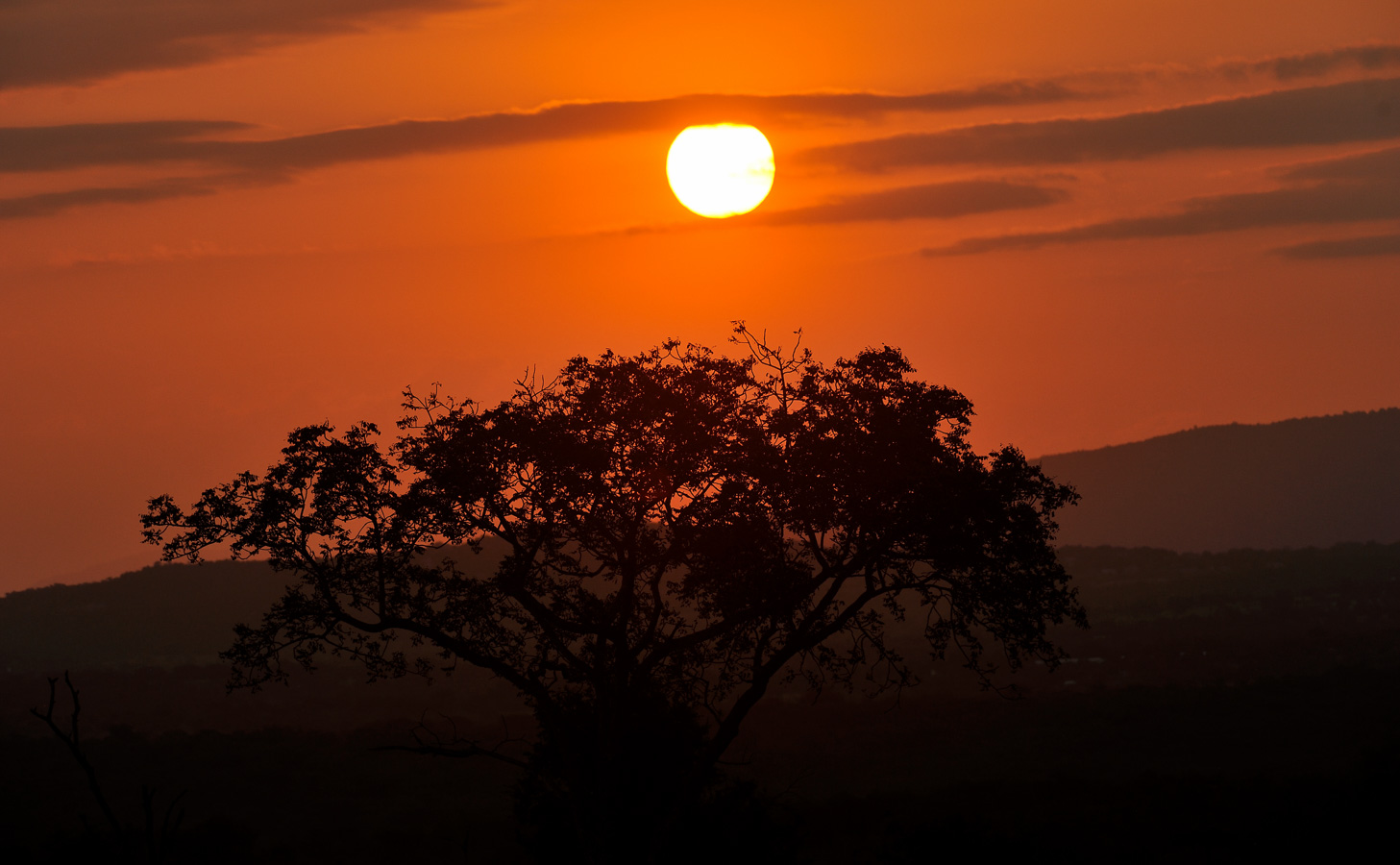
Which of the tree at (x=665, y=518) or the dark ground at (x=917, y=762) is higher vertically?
the tree at (x=665, y=518)

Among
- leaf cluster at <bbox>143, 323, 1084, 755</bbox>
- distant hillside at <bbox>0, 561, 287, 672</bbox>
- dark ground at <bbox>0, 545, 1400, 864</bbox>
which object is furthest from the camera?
distant hillside at <bbox>0, 561, 287, 672</bbox>

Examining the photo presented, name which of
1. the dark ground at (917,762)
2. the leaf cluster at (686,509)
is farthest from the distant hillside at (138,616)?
the leaf cluster at (686,509)

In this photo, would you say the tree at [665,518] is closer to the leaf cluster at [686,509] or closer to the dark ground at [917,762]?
the leaf cluster at [686,509]

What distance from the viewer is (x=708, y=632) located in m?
26.9

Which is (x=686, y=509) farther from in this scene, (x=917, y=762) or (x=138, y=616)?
(x=138, y=616)

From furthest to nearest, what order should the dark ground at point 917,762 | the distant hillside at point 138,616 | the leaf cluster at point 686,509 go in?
the distant hillside at point 138,616 → the dark ground at point 917,762 → the leaf cluster at point 686,509

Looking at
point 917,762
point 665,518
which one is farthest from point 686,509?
point 917,762

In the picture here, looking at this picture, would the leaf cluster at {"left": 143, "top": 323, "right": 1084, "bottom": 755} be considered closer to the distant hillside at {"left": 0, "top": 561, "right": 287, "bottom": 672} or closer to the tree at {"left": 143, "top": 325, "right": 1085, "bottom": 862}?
the tree at {"left": 143, "top": 325, "right": 1085, "bottom": 862}

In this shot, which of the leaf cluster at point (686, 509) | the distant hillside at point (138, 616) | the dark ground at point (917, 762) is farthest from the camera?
the distant hillside at point (138, 616)

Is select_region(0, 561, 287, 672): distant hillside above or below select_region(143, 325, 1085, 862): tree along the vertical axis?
above

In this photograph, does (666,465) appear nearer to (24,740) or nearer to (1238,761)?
(1238,761)

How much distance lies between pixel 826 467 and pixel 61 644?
529 ft

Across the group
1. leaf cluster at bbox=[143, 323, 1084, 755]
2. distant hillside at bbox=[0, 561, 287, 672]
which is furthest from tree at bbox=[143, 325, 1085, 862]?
distant hillside at bbox=[0, 561, 287, 672]

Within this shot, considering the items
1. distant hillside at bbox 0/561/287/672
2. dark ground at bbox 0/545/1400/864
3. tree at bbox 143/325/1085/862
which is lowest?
dark ground at bbox 0/545/1400/864
